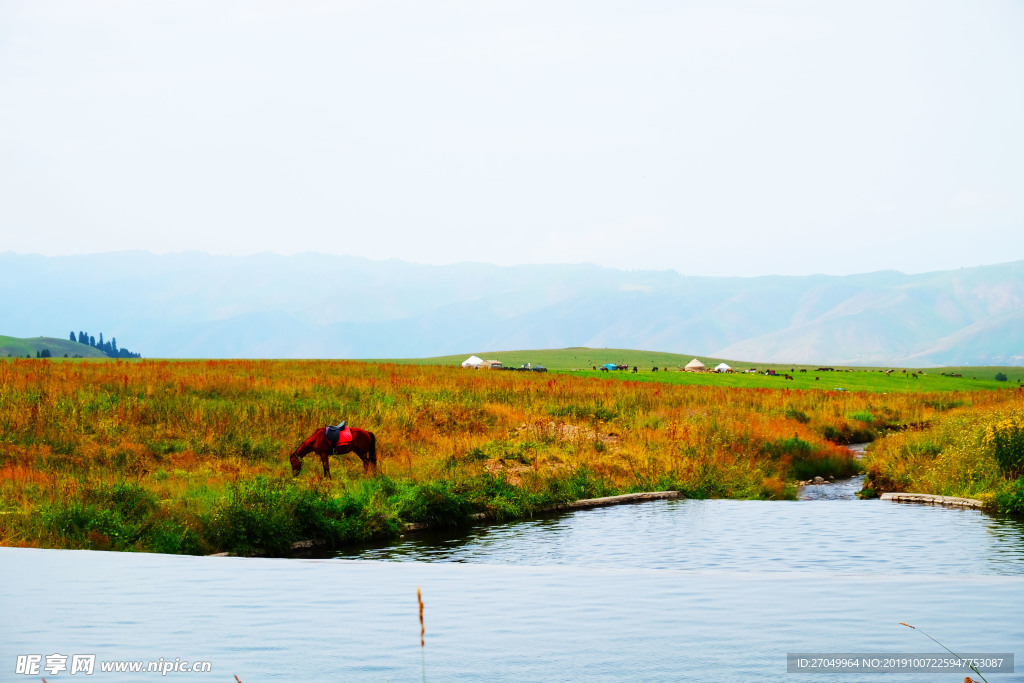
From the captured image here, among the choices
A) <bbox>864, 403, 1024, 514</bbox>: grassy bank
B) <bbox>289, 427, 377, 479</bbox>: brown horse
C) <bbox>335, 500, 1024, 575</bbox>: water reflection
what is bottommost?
<bbox>335, 500, 1024, 575</bbox>: water reflection

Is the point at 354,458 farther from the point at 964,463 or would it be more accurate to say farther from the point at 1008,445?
the point at 1008,445

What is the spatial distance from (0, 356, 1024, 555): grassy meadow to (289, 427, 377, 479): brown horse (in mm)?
335

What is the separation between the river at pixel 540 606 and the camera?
23.8ft

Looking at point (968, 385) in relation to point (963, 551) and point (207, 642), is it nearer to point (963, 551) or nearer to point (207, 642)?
point (963, 551)

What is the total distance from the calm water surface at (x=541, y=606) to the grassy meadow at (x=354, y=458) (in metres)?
1.55

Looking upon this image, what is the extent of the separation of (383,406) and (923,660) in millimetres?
23855

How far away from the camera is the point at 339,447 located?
1997 centimetres

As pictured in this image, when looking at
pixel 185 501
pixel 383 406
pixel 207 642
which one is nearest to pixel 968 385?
pixel 383 406

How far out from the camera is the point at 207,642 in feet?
25.9

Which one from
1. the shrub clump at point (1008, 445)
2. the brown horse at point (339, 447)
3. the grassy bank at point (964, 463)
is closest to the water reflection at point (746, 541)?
the grassy bank at point (964, 463)

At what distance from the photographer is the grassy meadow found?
1534cm

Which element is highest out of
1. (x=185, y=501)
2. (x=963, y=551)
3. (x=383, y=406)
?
(x=383, y=406)

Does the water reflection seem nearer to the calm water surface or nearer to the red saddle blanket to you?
the calm water surface

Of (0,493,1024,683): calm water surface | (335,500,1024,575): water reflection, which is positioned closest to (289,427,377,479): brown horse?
(335,500,1024,575): water reflection
